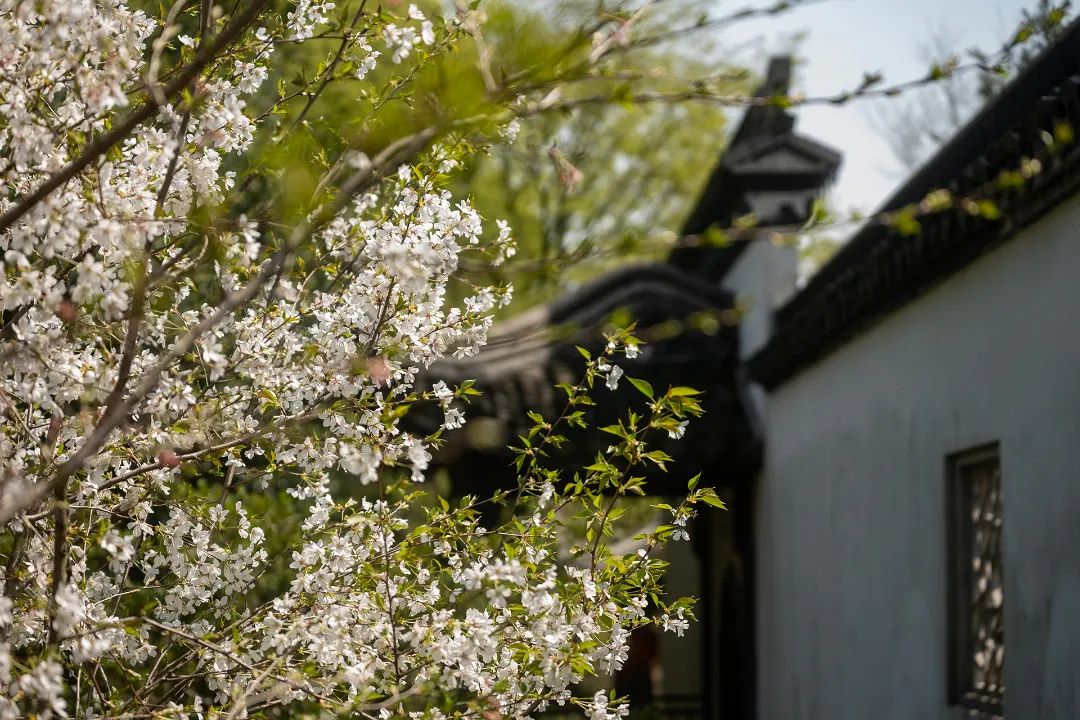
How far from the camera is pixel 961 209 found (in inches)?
211

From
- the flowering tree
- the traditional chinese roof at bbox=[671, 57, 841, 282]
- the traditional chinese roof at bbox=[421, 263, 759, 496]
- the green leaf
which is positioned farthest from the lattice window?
the traditional chinese roof at bbox=[671, 57, 841, 282]

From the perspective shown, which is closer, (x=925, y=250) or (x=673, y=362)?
(x=925, y=250)

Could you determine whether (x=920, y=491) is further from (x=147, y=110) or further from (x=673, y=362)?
(x=147, y=110)

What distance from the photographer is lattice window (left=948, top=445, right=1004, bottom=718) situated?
5.57m

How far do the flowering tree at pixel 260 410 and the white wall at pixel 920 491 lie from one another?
1.80 metres

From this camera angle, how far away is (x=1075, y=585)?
4414 millimetres

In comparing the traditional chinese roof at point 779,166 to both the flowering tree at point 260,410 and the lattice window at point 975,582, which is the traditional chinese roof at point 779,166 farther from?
the flowering tree at point 260,410

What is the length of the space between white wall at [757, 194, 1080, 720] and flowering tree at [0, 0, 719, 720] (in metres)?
1.80

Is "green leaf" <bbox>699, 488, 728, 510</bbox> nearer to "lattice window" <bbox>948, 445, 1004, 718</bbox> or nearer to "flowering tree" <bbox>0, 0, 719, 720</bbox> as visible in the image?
"flowering tree" <bbox>0, 0, 719, 720</bbox>

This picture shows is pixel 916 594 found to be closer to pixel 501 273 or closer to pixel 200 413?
pixel 200 413

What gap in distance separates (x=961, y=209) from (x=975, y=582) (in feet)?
5.28

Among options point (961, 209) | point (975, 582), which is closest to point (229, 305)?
point (961, 209)

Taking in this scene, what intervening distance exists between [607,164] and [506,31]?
72.5 ft

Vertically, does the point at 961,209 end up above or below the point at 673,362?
below
